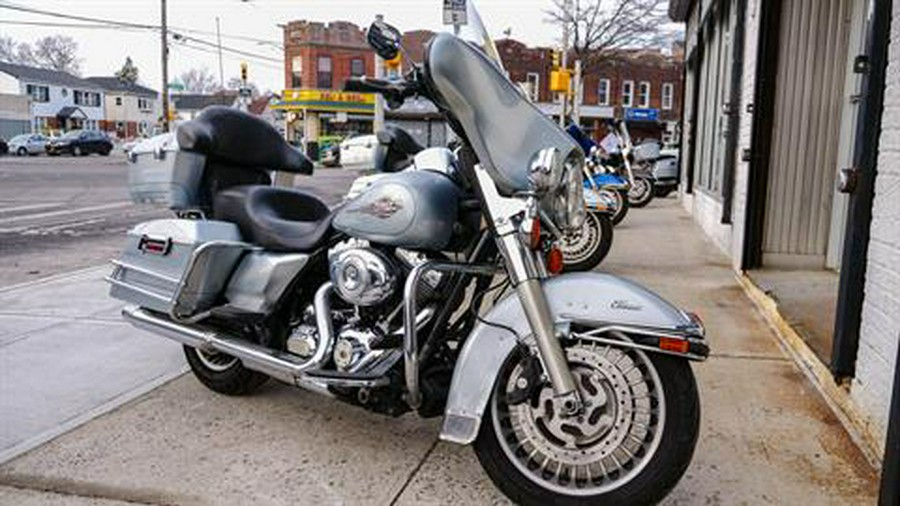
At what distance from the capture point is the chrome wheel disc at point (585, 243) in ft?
23.3

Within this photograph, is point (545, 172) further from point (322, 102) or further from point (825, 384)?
point (322, 102)

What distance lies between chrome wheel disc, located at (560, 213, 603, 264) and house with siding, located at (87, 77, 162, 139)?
249 feet

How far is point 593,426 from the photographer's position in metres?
2.62

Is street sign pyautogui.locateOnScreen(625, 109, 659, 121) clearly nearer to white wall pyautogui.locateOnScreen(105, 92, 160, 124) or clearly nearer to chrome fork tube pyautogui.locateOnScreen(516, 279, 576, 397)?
chrome fork tube pyautogui.locateOnScreen(516, 279, 576, 397)

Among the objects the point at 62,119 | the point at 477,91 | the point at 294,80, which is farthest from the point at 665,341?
the point at 62,119

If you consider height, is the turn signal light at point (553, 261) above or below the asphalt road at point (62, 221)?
above

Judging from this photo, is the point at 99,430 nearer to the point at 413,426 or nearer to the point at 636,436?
the point at 413,426

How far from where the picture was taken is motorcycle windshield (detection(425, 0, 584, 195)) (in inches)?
105

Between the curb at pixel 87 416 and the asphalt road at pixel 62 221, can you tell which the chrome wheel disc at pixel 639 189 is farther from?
the curb at pixel 87 416

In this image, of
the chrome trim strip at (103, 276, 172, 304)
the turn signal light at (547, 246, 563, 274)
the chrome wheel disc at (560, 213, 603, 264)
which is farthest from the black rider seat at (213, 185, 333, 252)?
the chrome wheel disc at (560, 213, 603, 264)

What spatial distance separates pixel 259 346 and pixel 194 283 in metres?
0.42

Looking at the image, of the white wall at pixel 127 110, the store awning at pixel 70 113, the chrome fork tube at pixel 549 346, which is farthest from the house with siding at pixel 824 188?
the white wall at pixel 127 110

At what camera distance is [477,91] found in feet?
8.90

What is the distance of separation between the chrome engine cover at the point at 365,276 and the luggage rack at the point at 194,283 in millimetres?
649
